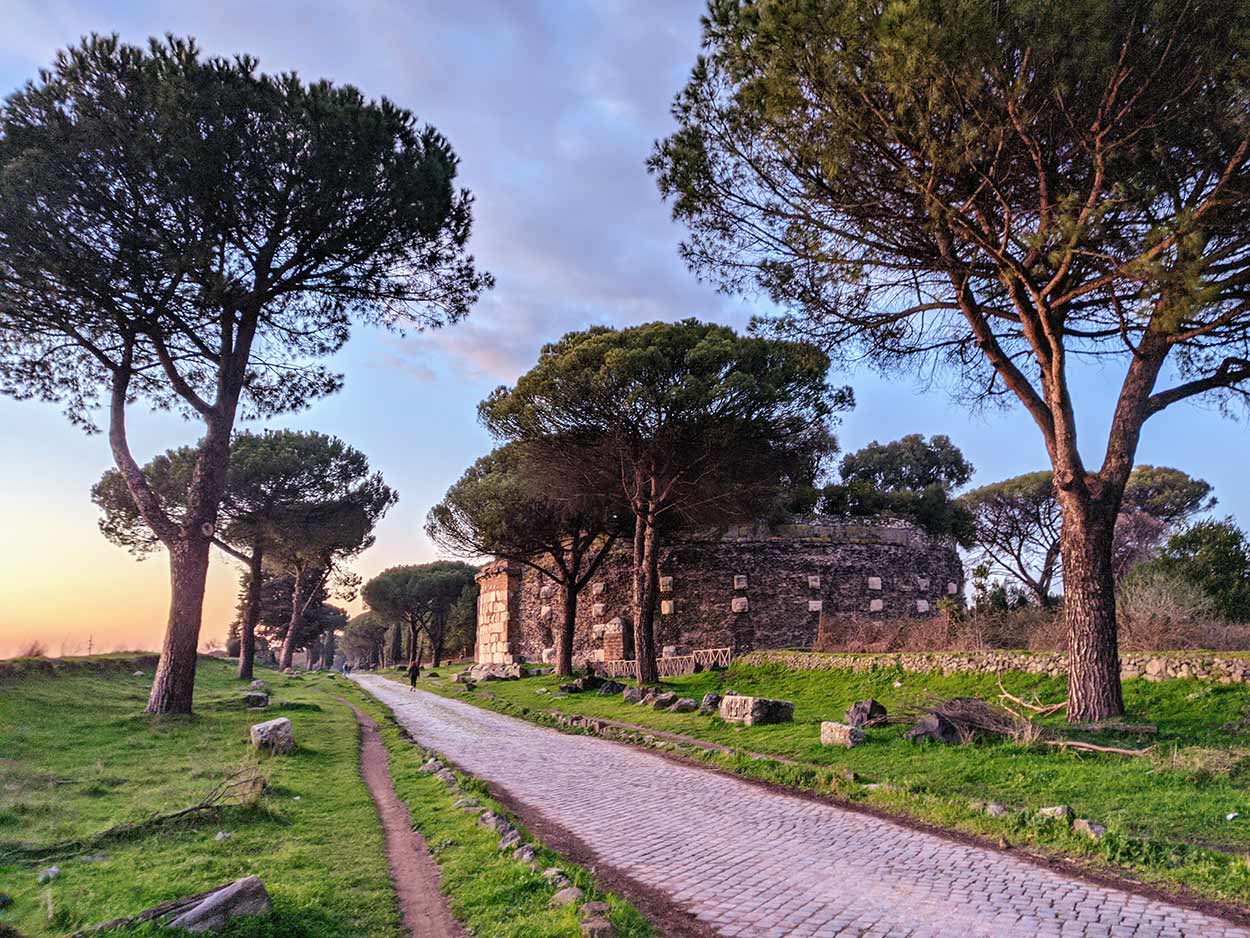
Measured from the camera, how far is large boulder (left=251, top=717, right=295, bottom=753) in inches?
413

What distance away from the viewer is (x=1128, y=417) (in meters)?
9.95

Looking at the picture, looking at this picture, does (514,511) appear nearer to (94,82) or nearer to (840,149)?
(94,82)

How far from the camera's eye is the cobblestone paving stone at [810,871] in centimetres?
434

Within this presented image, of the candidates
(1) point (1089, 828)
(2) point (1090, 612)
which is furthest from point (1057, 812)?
(2) point (1090, 612)

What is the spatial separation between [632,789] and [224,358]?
12100 millimetres

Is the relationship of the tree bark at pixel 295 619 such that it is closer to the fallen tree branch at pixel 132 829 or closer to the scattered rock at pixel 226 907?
the fallen tree branch at pixel 132 829

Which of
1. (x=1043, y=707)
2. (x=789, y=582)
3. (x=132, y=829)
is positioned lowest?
(x=132, y=829)

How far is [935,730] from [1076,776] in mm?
2221

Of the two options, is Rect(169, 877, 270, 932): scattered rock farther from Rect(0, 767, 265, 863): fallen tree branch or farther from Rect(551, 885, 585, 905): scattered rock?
Rect(0, 767, 265, 863): fallen tree branch

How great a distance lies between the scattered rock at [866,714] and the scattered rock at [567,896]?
7260mm

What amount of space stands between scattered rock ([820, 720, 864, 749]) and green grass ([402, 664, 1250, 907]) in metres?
0.18

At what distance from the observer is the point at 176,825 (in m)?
6.29

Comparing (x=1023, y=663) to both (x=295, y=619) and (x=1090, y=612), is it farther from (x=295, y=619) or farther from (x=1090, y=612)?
(x=295, y=619)

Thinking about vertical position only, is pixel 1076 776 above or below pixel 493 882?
above
